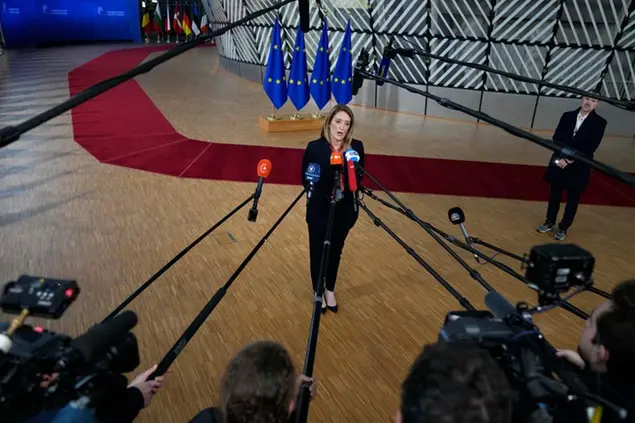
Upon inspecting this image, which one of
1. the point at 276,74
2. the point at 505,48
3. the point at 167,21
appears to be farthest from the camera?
the point at 167,21

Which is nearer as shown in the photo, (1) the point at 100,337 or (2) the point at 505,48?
(1) the point at 100,337

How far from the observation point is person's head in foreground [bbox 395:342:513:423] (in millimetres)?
934

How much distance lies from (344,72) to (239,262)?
16.7 ft

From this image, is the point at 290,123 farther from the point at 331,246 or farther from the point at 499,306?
the point at 499,306

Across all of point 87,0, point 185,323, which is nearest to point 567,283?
point 185,323

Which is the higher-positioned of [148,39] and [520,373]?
[148,39]

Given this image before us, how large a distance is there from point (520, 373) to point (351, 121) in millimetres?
2023

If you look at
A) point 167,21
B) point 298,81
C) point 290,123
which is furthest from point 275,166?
point 167,21

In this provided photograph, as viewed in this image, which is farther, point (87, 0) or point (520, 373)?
point (87, 0)

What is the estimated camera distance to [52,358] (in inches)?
41.6

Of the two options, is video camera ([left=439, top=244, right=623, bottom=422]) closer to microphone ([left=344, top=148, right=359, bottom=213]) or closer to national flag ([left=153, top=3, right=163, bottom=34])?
microphone ([left=344, top=148, right=359, bottom=213])

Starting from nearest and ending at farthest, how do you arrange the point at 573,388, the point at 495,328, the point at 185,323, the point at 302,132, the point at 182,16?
the point at 573,388 < the point at 495,328 < the point at 185,323 < the point at 302,132 < the point at 182,16

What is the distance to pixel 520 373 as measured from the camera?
108 centimetres

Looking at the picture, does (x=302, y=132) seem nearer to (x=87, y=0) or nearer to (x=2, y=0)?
(x=2, y=0)
